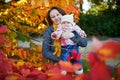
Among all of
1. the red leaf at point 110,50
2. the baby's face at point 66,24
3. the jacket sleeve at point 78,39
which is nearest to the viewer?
the red leaf at point 110,50

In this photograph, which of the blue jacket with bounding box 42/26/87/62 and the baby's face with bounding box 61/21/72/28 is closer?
the baby's face with bounding box 61/21/72/28

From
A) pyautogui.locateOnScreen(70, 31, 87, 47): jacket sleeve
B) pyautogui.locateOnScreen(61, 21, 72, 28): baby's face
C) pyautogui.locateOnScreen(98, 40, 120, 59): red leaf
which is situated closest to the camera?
pyautogui.locateOnScreen(98, 40, 120, 59): red leaf

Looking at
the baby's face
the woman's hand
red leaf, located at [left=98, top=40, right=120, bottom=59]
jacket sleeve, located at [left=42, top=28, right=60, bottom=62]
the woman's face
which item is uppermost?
red leaf, located at [left=98, top=40, right=120, bottom=59]

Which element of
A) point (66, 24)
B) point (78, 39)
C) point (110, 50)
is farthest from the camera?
point (78, 39)

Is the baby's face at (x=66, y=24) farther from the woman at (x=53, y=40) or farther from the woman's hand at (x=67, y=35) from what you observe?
the woman at (x=53, y=40)

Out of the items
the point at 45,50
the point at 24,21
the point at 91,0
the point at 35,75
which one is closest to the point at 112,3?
the point at 91,0

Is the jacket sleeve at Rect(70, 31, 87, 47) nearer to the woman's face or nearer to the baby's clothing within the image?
the baby's clothing

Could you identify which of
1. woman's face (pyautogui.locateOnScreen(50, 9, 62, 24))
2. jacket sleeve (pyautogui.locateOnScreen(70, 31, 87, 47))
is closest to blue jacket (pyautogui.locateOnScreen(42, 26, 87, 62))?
jacket sleeve (pyautogui.locateOnScreen(70, 31, 87, 47))

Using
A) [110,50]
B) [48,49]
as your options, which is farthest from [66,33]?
[110,50]

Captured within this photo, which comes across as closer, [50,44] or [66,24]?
[66,24]

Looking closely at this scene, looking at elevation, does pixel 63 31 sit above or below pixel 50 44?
above

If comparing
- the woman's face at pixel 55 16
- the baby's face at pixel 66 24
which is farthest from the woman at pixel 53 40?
the baby's face at pixel 66 24

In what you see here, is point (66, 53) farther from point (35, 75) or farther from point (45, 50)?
point (35, 75)

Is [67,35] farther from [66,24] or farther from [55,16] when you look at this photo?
[55,16]
